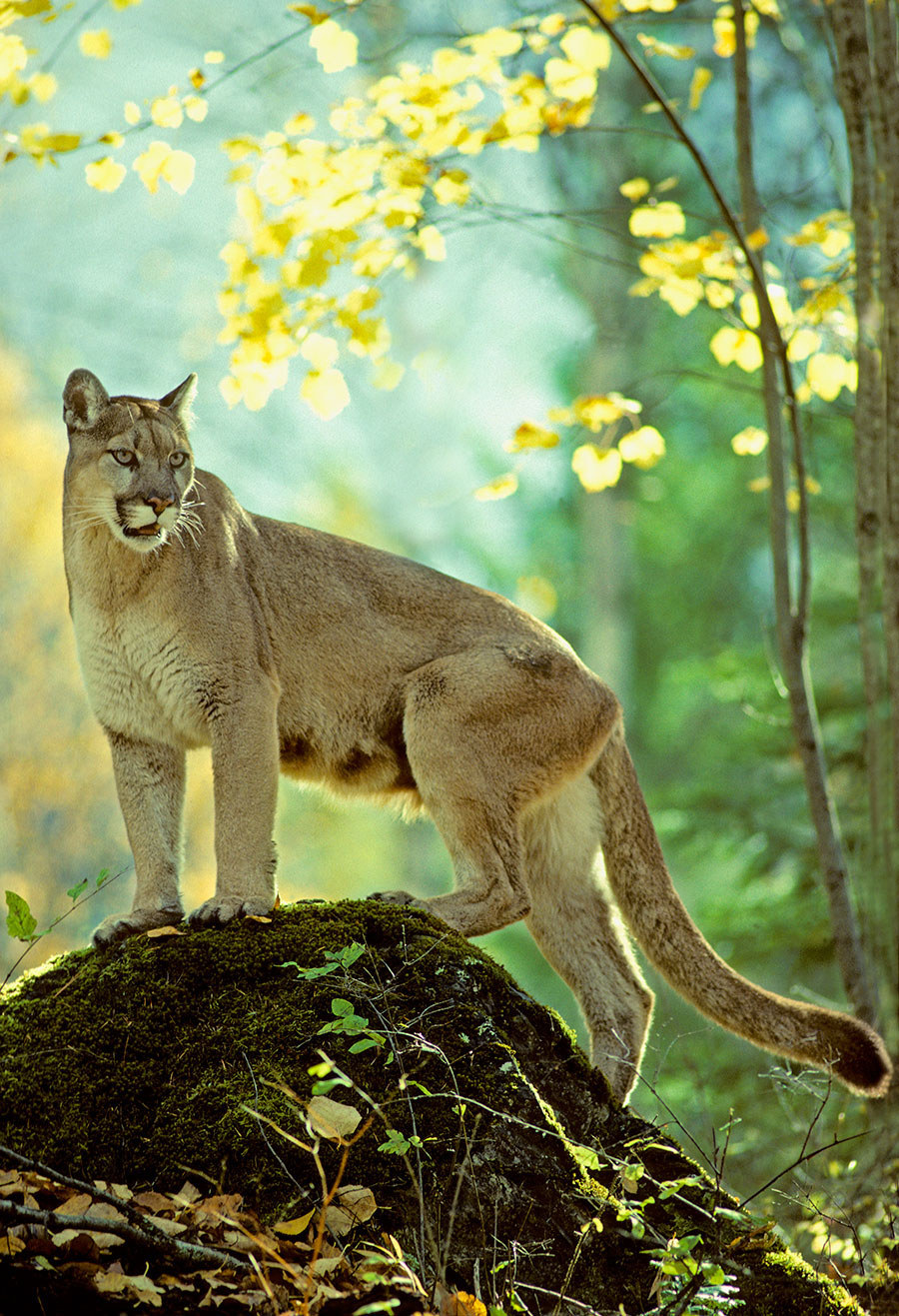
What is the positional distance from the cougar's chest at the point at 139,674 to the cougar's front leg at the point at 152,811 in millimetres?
74

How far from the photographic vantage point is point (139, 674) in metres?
4.25

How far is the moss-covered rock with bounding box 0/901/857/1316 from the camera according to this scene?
9.00 ft

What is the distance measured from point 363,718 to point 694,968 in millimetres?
1552

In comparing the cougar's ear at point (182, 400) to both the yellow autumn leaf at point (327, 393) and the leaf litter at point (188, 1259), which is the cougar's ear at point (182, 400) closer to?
the yellow autumn leaf at point (327, 393)

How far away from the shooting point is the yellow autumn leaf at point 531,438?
5852mm

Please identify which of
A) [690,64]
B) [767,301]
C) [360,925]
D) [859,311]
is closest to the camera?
[360,925]

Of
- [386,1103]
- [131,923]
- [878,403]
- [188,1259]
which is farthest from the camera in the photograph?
[878,403]

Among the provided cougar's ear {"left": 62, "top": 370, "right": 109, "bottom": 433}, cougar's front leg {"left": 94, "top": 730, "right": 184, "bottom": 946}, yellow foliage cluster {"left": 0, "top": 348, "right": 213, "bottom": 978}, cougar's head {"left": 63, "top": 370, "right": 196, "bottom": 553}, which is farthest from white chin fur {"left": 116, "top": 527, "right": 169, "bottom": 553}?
yellow foliage cluster {"left": 0, "top": 348, "right": 213, "bottom": 978}

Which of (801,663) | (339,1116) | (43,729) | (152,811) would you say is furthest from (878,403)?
(43,729)

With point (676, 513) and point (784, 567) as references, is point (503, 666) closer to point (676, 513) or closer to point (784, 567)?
point (784, 567)

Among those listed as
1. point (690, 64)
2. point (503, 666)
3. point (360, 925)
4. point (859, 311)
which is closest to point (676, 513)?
point (690, 64)

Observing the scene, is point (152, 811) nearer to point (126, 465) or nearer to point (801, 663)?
point (126, 465)

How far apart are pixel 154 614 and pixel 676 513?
15620mm

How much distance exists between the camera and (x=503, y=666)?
14.9 ft
